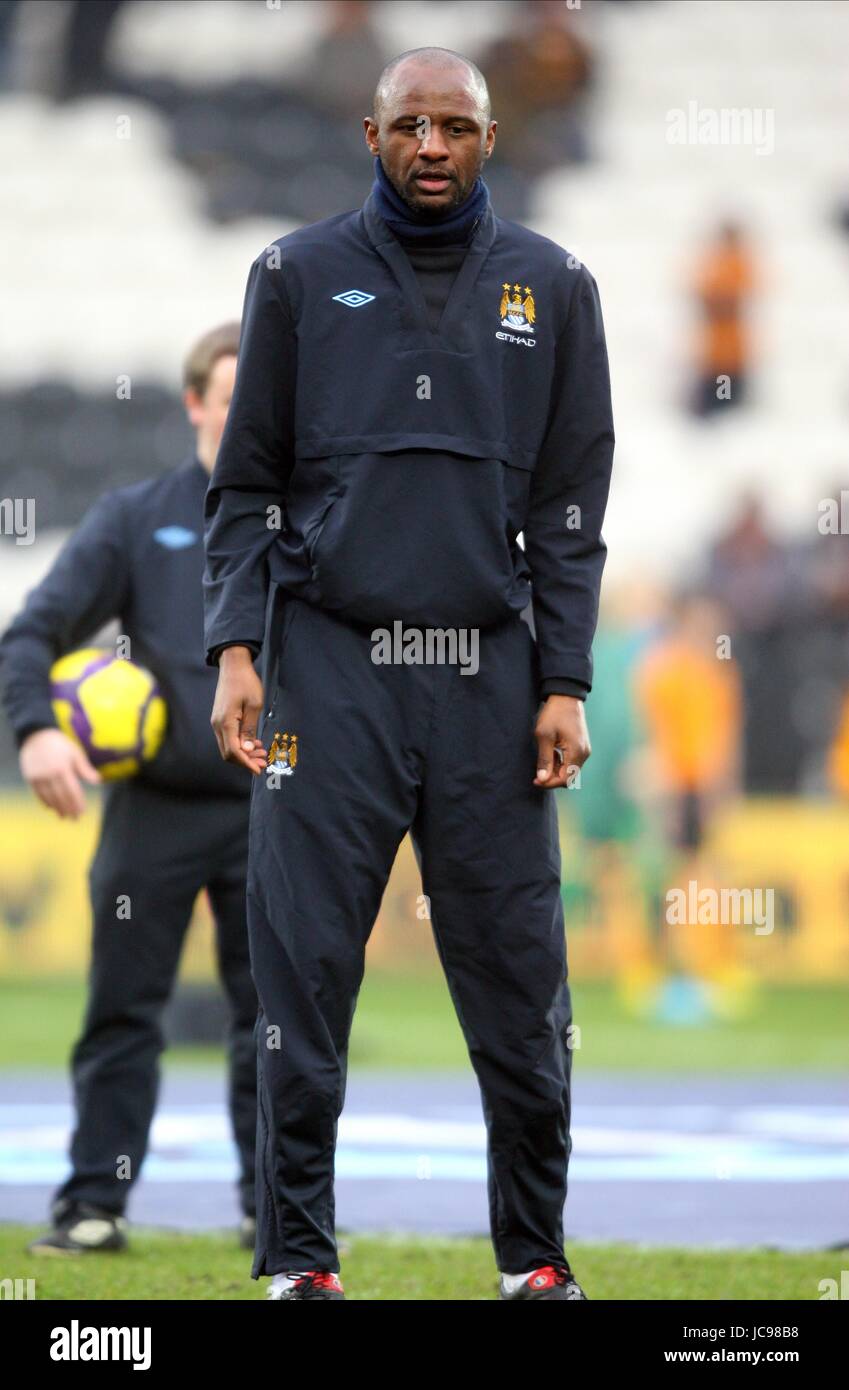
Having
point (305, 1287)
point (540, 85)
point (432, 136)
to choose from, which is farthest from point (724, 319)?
point (305, 1287)

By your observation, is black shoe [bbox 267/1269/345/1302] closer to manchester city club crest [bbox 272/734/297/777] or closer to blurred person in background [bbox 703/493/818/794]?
manchester city club crest [bbox 272/734/297/777]

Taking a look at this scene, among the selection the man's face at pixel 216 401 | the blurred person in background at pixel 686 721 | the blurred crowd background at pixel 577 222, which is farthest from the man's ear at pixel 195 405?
the blurred crowd background at pixel 577 222

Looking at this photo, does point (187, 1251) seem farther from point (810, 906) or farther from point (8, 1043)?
point (810, 906)

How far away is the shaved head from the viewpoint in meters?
3.59

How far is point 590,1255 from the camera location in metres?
4.73

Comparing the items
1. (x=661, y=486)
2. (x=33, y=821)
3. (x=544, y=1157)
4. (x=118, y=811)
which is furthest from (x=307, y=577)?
(x=661, y=486)

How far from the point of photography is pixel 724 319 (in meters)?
15.8

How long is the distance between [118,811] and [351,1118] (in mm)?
2620

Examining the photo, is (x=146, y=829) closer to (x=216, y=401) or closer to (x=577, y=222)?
(x=216, y=401)

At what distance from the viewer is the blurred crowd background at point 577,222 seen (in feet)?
49.4

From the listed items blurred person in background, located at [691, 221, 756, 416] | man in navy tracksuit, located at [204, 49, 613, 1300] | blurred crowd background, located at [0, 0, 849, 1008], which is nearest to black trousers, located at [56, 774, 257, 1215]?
man in navy tracksuit, located at [204, 49, 613, 1300]

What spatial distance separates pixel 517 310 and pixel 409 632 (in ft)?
1.96
